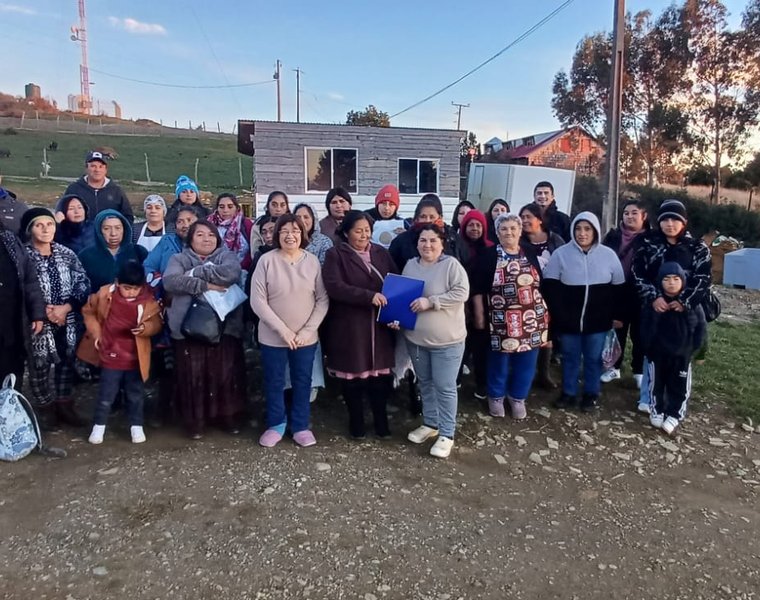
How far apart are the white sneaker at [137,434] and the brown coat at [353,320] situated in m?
1.49

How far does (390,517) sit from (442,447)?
3.12 ft

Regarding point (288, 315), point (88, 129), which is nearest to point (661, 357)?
point (288, 315)

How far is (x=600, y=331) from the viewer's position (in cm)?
514

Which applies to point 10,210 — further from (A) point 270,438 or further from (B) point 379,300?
(B) point 379,300

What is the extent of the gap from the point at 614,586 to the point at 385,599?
1137 mm

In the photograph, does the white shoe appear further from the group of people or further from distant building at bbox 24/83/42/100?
distant building at bbox 24/83/42/100

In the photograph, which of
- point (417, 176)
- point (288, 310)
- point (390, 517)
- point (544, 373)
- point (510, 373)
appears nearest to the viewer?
point (390, 517)

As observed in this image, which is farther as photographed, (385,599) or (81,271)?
(81,271)

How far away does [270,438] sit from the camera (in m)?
4.45

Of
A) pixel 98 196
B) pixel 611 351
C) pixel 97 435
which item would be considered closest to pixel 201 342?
pixel 97 435

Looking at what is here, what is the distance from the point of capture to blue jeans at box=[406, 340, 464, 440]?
4336mm

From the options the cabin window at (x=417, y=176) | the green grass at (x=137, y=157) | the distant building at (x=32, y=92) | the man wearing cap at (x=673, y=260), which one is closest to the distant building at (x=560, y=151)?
the cabin window at (x=417, y=176)

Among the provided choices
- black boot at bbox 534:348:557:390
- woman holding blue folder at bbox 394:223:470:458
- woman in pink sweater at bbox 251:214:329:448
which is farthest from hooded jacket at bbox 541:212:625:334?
woman in pink sweater at bbox 251:214:329:448

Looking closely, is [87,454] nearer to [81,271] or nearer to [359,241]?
[81,271]
